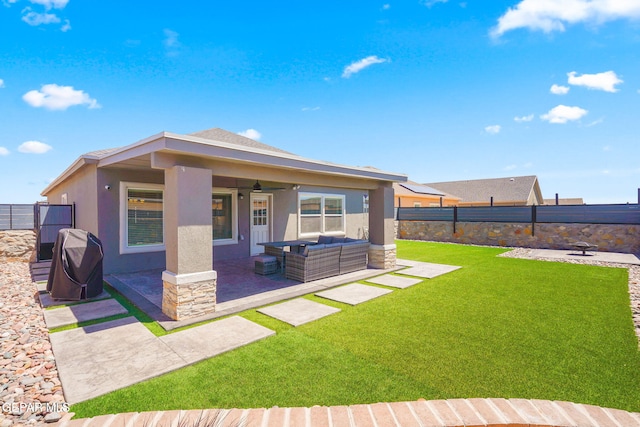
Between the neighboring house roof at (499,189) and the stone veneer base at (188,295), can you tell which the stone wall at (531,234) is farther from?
the stone veneer base at (188,295)

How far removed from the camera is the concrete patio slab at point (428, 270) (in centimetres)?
891

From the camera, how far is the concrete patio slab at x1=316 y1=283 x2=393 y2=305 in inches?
253

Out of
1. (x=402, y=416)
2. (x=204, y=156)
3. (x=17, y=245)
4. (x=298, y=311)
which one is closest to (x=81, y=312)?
(x=204, y=156)

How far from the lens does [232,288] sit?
286 inches

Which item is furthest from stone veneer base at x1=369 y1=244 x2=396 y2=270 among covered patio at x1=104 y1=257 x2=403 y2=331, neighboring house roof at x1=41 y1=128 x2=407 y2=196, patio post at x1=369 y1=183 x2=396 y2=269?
neighboring house roof at x1=41 y1=128 x2=407 y2=196

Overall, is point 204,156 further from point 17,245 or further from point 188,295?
point 17,245

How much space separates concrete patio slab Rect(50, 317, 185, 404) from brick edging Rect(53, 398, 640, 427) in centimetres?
61

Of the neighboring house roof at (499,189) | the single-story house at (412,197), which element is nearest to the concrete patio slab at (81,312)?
the single-story house at (412,197)

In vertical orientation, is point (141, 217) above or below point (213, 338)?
above

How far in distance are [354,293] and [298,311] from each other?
5.68ft

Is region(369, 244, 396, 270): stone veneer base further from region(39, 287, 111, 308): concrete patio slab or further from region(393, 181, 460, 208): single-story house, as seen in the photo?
region(393, 181, 460, 208): single-story house

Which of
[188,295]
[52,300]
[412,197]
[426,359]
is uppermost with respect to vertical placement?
[412,197]

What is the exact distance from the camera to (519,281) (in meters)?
8.09

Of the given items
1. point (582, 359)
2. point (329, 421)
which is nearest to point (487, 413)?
point (329, 421)
